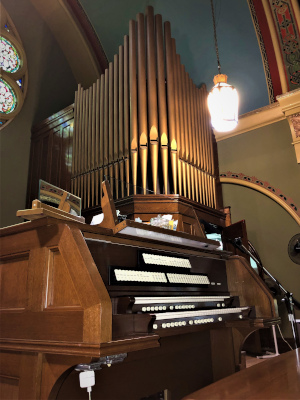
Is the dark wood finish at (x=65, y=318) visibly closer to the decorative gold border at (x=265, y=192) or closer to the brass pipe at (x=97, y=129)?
the brass pipe at (x=97, y=129)

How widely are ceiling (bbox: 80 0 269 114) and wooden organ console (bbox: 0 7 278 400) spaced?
60.9 inches

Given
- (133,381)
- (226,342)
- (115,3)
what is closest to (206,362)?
(226,342)

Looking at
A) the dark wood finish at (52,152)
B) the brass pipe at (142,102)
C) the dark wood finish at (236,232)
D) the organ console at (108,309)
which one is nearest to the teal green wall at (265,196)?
the dark wood finish at (236,232)

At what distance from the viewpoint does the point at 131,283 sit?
1839 mm

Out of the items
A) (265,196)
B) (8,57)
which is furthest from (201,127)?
(8,57)

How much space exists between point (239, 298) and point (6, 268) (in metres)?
1.73

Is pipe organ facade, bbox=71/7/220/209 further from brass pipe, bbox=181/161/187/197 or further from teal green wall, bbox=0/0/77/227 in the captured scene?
teal green wall, bbox=0/0/77/227

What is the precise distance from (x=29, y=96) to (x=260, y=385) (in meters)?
5.39

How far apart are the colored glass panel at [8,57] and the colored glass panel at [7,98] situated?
0.27 metres

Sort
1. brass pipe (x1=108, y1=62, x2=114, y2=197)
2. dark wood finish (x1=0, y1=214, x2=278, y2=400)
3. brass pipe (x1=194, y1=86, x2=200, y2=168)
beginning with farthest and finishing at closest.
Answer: brass pipe (x1=194, y1=86, x2=200, y2=168) → brass pipe (x1=108, y1=62, x2=114, y2=197) → dark wood finish (x1=0, y1=214, x2=278, y2=400)

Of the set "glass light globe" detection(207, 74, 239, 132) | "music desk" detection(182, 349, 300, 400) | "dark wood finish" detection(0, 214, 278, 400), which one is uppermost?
"glass light globe" detection(207, 74, 239, 132)

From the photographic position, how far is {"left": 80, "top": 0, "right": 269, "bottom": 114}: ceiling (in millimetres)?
5145

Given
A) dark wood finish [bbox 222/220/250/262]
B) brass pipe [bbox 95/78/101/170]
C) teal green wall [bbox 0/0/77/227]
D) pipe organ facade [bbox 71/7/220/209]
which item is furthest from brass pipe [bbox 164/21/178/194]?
teal green wall [bbox 0/0/77/227]

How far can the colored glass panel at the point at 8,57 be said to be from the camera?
518cm
